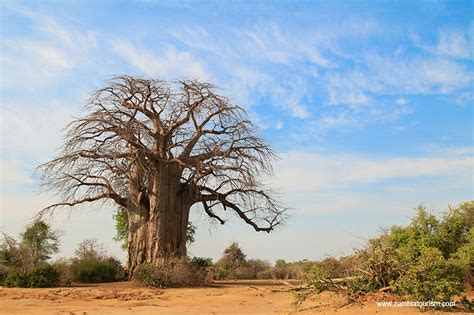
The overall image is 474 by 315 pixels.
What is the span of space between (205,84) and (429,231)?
1000cm

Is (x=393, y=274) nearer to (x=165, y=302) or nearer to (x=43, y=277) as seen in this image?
(x=165, y=302)

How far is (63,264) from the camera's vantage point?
19.1 metres

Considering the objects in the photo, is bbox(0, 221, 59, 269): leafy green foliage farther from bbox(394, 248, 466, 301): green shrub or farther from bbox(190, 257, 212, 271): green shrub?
bbox(394, 248, 466, 301): green shrub

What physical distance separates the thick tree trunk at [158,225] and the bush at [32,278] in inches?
137

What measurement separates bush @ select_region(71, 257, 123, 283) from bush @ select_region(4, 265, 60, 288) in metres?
2.58

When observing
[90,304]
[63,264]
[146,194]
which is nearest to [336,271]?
[90,304]

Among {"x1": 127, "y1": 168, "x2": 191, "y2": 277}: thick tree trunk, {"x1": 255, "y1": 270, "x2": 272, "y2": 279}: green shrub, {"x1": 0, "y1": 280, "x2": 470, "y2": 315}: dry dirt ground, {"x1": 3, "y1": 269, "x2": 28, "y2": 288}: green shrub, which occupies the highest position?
{"x1": 127, "y1": 168, "x2": 191, "y2": 277}: thick tree trunk

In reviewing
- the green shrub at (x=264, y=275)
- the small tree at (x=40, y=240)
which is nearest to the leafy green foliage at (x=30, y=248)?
the small tree at (x=40, y=240)

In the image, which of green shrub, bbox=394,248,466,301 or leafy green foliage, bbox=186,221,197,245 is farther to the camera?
leafy green foliage, bbox=186,221,197,245

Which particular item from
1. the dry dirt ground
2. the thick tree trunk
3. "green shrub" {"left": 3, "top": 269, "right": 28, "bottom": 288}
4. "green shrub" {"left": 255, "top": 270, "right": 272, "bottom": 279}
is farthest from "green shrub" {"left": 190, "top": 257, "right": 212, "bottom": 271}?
"green shrub" {"left": 255, "top": 270, "right": 272, "bottom": 279}

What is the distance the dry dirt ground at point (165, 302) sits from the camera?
9.59 meters

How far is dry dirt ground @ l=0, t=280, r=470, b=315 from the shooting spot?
377 inches

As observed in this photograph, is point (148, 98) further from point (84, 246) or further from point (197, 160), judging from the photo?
point (84, 246)

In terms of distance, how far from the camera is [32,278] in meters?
15.7
